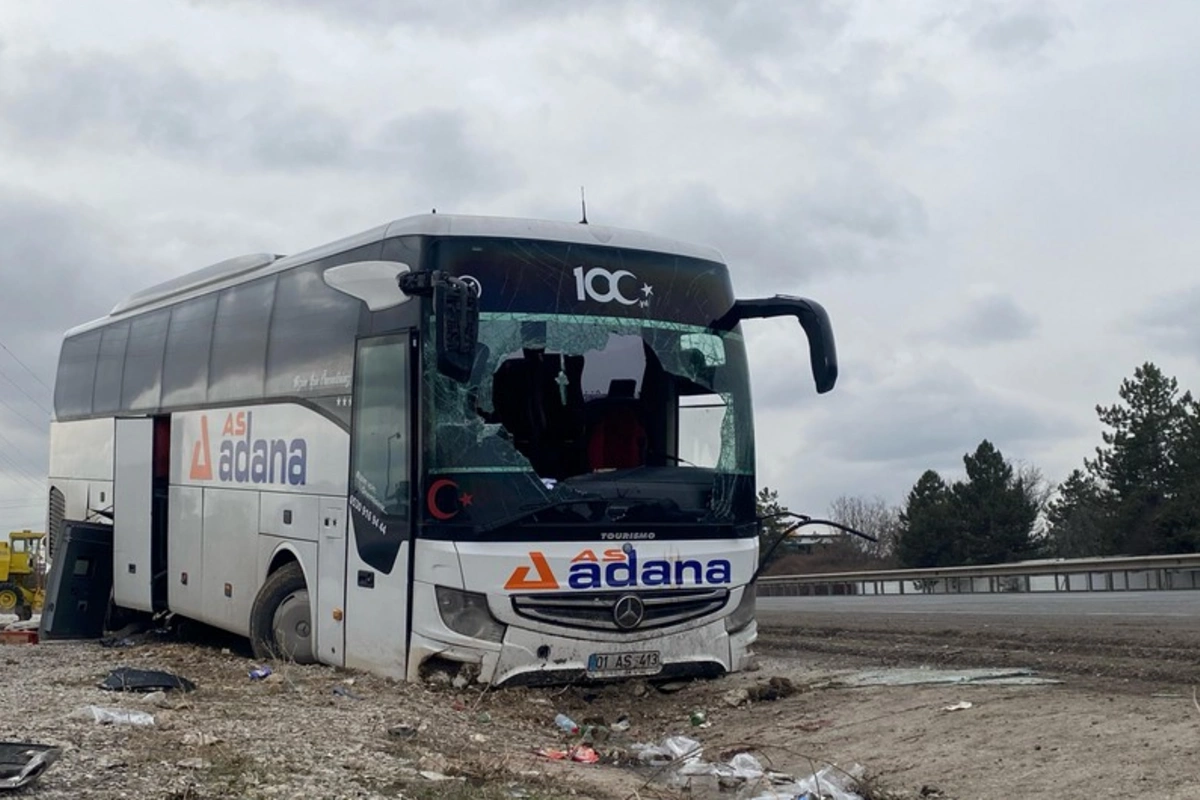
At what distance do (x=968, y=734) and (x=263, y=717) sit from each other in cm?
410

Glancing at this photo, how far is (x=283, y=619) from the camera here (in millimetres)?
12391

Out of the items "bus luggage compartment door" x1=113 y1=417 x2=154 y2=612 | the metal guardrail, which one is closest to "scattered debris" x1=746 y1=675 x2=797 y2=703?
"bus luggage compartment door" x1=113 y1=417 x2=154 y2=612

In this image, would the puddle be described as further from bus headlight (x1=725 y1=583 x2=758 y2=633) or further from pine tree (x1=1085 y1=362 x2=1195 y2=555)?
pine tree (x1=1085 y1=362 x2=1195 y2=555)

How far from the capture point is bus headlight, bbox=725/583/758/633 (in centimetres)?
1113

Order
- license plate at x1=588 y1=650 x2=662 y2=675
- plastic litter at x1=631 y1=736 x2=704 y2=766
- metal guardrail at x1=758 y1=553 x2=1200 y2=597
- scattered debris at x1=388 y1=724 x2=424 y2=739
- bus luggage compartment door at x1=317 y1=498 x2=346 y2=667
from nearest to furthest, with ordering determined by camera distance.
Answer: scattered debris at x1=388 y1=724 x2=424 y2=739
plastic litter at x1=631 y1=736 x2=704 y2=766
license plate at x1=588 y1=650 x2=662 y2=675
bus luggage compartment door at x1=317 y1=498 x2=346 y2=667
metal guardrail at x1=758 y1=553 x2=1200 y2=597

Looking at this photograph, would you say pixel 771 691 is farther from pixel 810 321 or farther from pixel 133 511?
pixel 133 511

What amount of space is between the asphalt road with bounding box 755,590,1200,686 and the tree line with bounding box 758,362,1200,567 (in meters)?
26.5

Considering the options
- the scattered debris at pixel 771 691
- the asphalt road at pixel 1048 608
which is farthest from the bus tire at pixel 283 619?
the asphalt road at pixel 1048 608

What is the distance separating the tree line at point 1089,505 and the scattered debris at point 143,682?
39699 mm

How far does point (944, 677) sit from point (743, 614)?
159 cm

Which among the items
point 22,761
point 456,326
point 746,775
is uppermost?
point 456,326

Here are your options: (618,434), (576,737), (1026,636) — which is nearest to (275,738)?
(576,737)

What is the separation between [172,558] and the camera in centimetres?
1516

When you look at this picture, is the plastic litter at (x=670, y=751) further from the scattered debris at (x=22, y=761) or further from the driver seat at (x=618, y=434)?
the scattered debris at (x=22, y=761)
